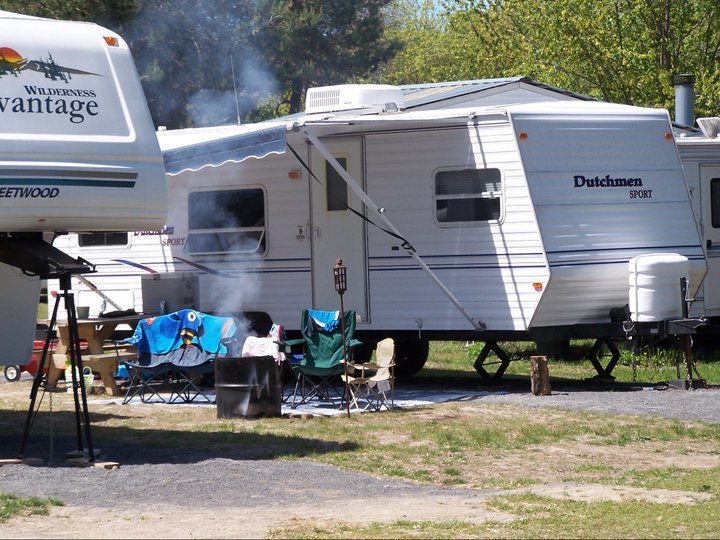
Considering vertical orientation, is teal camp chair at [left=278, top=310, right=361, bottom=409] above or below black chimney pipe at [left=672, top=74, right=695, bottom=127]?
Answer: below

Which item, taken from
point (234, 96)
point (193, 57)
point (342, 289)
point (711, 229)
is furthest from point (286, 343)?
point (193, 57)

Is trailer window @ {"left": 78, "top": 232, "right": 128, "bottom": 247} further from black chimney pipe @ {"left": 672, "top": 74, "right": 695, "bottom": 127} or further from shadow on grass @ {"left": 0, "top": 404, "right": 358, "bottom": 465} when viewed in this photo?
black chimney pipe @ {"left": 672, "top": 74, "right": 695, "bottom": 127}

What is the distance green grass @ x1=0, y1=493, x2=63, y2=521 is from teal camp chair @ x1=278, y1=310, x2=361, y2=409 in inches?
173

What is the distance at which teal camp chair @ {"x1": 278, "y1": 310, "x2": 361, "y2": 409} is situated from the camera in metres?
11.8

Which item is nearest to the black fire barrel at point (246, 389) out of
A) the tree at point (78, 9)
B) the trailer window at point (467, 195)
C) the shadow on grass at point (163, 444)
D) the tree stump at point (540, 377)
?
the shadow on grass at point (163, 444)

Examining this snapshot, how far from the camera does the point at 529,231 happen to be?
40.2ft

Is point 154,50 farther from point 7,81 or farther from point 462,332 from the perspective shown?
point 7,81

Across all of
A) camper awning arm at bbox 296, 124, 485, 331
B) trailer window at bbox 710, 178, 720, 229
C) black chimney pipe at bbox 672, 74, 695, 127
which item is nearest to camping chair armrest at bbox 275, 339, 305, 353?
A: camper awning arm at bbox 296, 124, 485, 331

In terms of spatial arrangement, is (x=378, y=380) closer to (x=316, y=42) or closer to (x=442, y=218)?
(x=442, y=218)

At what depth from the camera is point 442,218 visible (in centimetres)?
1289

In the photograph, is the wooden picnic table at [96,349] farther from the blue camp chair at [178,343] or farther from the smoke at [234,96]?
the smoke at [234,96]

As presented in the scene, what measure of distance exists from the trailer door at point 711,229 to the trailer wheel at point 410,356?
321 centimetres

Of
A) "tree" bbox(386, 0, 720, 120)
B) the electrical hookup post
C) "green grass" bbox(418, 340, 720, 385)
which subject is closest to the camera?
the electrical hookup post

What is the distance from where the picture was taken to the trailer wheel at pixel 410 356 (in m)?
14.5
